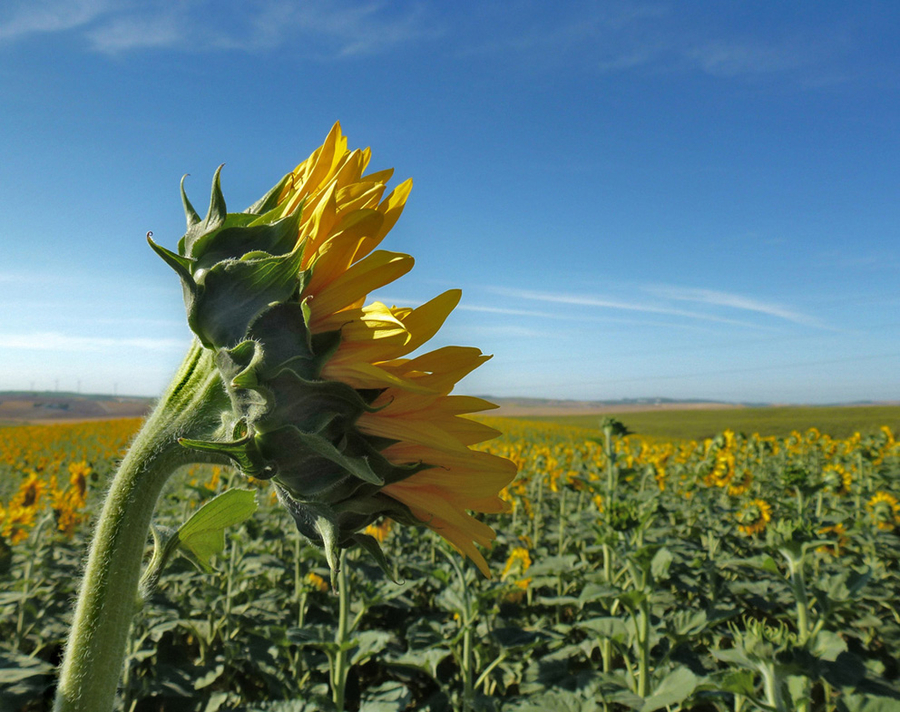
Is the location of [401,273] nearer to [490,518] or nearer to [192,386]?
[192,386]

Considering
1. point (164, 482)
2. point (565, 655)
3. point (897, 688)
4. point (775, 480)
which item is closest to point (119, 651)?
point (164, 482)

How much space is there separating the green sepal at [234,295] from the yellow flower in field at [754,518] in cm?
738

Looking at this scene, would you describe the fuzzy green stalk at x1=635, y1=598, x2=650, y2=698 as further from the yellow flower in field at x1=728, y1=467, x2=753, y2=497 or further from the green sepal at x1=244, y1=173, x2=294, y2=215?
the yellow flower in field at x1=728, y1=467, x2=753, y2=497

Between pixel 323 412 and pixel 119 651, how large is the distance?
1.39ft

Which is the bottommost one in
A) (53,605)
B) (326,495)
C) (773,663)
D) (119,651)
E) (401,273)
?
(53,605)

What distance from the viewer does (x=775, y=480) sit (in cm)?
1077

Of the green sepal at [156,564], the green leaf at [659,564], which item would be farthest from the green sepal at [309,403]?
the green leaf at [659,564]

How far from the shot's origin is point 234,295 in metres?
0.77

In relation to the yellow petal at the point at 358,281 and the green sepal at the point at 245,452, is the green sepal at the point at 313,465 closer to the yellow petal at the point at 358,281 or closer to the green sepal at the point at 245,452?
the green sepal at the point at 245,452

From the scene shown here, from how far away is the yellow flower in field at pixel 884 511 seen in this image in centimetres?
689

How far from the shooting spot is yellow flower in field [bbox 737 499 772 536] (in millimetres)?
6929

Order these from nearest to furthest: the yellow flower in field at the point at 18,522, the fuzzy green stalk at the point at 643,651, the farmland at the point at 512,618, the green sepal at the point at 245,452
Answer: the green sepal at the point at 245,452 < the farmland at the point at 512,618 < the fuzzy green stalk at the point at 643,651 < the yellow flower in field at the point at 18,522

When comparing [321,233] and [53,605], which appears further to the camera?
[53,605]

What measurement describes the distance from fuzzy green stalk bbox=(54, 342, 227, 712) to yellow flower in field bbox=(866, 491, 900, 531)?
8222mm
